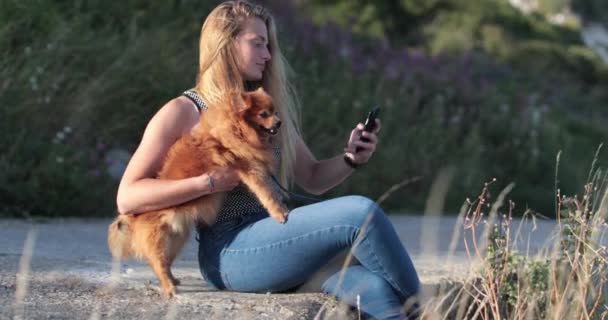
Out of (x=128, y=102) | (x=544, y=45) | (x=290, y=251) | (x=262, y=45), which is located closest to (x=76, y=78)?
(x=128, y=102)

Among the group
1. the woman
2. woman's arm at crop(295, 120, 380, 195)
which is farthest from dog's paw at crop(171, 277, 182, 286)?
woman's arm at crop(295, 120, 380, 195)

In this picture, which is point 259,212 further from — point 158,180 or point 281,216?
point 158,180

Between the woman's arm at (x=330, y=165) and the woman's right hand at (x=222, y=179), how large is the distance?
562 millimetres

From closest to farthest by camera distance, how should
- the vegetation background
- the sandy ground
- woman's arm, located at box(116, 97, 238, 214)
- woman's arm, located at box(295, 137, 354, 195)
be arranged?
the sandy ground
woman's arm, located at box(116, 97, 238, 214)
woman's arm, located at box(295, 137, 354, 195)
the vegetation background

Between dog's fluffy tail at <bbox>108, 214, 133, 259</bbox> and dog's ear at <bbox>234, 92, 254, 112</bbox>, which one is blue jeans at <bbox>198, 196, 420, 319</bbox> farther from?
dog's ear at <bbox>234, 92, 254, 112</bbox>

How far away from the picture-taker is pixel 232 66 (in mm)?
3832

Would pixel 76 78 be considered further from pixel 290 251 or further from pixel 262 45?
pixel 290 251

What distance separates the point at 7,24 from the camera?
6.83 metres

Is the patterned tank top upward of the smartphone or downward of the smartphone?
downward

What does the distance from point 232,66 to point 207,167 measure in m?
0.48

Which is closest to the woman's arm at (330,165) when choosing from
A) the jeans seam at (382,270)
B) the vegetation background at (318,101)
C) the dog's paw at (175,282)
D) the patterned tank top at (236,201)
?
the patterned tank top at (236,201)

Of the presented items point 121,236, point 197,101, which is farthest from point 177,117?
point 121,236

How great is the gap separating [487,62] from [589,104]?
6.50ft

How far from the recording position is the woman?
3.53m
